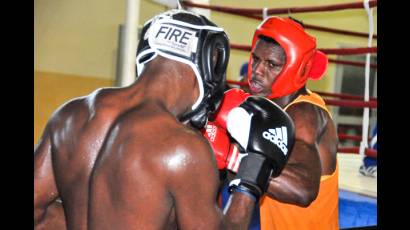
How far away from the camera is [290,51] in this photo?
6.39 ft

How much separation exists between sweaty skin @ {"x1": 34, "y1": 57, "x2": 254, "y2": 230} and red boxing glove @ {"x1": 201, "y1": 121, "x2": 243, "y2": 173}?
32 centimetres

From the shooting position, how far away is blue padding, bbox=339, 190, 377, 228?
2.86 m

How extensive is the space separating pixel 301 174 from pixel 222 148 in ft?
0.86

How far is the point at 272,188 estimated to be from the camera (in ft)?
5.42

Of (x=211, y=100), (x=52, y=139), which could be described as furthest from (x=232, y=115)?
(x=52, y=139)

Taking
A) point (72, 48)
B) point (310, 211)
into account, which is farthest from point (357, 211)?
point (72, 48)

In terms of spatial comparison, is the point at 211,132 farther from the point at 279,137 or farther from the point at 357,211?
the point at 357,211

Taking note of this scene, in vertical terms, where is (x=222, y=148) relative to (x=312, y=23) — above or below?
below

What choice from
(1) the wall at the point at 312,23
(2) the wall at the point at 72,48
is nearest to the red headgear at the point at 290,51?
(2) the wall at the point at 72,48

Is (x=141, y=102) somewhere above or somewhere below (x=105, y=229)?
above

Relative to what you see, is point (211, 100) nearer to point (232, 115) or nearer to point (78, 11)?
point (232, 115)

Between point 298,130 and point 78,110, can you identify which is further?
point 298,130

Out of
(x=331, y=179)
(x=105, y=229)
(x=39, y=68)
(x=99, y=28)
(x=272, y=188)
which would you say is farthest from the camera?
(x=99, y=28)
